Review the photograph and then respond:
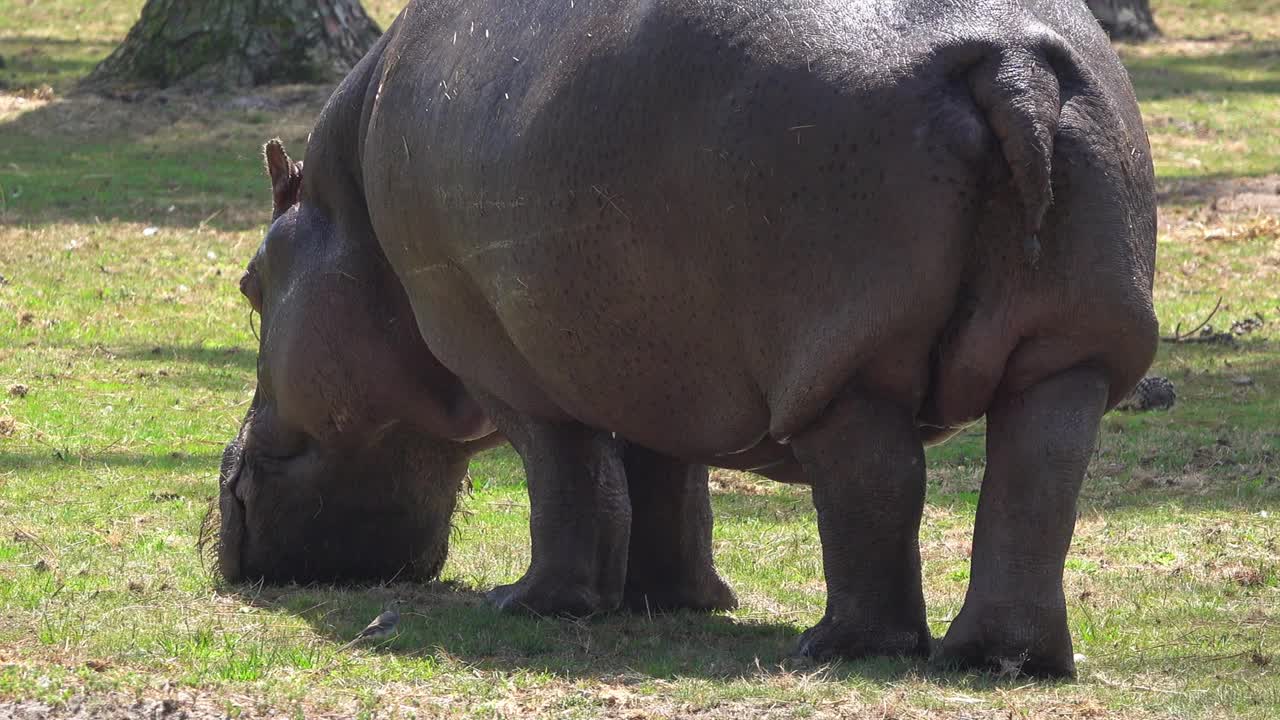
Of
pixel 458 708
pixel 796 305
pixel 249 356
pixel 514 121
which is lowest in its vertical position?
pixel 249 356

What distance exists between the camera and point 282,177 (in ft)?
23.5

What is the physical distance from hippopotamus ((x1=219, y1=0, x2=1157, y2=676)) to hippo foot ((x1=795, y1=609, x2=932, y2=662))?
0.01 meters

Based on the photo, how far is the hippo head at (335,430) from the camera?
6723mm

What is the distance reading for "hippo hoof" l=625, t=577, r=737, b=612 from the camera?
21.3ft

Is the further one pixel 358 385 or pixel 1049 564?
pixel 358 385

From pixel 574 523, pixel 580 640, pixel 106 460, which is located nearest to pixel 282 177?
pixel 574 523

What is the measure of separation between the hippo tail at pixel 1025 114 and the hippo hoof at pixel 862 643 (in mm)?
1076

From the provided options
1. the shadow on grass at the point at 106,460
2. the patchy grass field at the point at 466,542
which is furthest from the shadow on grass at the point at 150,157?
the shadow on grass at the point at 106,460

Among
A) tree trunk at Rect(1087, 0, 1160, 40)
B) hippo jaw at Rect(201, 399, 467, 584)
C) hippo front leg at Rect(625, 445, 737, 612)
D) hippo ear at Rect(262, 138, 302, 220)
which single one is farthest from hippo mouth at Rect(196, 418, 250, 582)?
tree trunk at Rect(1087, 0, 1160, 40)

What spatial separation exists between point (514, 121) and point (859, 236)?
127 cm

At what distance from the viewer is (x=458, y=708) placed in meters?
4.81

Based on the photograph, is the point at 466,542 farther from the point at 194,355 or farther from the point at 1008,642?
the point at 194,355

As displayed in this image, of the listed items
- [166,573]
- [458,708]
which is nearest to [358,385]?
[166,573]

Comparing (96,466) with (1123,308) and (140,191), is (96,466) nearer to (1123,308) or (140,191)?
(1123,308)
